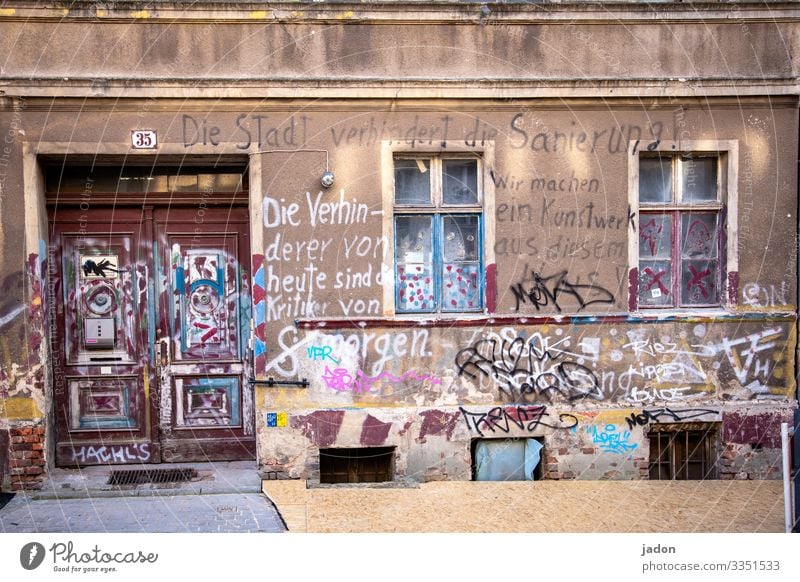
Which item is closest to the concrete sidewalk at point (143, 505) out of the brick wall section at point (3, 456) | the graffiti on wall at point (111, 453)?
the graffiti on wall at point (111, 453)

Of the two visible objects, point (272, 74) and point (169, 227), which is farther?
point (169, 227)

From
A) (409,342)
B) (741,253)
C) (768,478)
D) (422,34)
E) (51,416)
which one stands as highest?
(422,34)

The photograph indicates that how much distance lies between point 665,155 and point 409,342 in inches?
131

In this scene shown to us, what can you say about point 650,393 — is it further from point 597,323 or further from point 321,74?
point 321,74

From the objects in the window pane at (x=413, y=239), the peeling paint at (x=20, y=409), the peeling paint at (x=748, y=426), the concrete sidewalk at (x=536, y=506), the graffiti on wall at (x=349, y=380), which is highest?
the window pane at (x=413, y=239)

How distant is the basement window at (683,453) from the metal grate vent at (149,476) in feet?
15.7

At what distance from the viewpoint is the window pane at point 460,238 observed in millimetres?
6910

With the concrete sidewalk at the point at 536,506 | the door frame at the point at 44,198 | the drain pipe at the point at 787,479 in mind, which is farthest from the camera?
the door frame at the point at 44,198

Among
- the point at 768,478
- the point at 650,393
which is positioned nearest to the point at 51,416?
the point at 650,393

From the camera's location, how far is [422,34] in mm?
6664

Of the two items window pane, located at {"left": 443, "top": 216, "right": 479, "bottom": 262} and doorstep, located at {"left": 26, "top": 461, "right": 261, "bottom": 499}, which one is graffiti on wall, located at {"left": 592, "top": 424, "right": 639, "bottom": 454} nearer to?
window pane, located at {"left": 443, "top": 216, "right": 479, "bottom": 262}

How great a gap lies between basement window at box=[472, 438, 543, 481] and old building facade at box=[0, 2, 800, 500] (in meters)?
0.02

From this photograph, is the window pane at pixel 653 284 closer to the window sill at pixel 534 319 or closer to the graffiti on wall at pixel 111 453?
the window sill at pixel 534 319

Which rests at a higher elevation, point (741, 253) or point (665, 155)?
point (665, 155)
